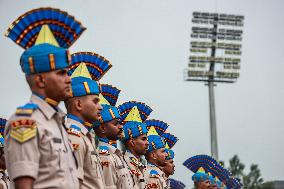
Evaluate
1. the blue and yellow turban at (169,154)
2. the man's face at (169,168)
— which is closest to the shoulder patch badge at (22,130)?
the blue and yellow turban at (169,154)

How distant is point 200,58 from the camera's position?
42.7 m

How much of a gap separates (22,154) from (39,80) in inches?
29.1

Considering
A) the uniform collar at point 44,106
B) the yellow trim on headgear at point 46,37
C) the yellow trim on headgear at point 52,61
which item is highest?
the yellow trim on headgear at point 46,37

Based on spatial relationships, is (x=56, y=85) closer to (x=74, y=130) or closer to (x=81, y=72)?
(x=74, y=130)

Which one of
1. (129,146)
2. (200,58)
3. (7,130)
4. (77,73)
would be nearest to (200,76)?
(200,58)

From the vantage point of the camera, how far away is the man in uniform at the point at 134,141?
9.77 meters

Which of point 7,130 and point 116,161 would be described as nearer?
point 7,130

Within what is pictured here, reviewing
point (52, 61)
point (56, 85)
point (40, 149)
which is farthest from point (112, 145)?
point (40, 149)

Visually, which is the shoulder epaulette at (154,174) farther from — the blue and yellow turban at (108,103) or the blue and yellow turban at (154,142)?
the blue and yellow turban at (108,103)

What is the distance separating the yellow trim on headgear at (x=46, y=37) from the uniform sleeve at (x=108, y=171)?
10.6 ft

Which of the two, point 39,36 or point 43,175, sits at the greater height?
point 39,36

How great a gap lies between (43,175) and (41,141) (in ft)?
0.86

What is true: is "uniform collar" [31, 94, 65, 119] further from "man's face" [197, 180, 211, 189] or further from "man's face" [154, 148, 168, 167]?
"man's face" [197, 180, 211, 189]

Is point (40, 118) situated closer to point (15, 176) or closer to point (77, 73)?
point (15, 176)
